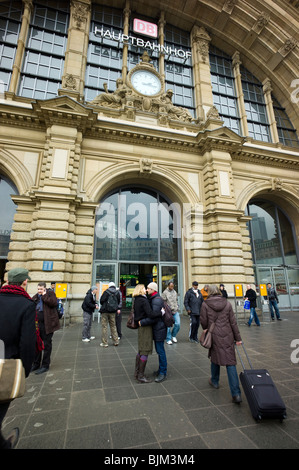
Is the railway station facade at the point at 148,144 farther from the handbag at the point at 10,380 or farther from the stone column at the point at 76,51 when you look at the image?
the handbag at the point at 10,380

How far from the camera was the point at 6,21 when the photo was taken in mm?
14422

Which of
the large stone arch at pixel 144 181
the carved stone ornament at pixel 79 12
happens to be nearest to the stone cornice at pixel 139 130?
the large stone arch at pixel 144 181

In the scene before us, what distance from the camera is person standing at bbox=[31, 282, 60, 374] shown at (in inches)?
179

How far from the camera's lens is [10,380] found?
1804mm

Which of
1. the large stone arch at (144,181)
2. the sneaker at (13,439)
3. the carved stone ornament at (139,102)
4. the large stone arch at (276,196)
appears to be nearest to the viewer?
the sneaker at (13,439)

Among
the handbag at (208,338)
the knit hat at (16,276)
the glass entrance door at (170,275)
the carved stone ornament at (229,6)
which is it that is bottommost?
the handbag at (208,338)

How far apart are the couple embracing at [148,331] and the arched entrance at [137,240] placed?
805cm

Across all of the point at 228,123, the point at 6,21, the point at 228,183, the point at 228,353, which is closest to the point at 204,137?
the point at 228,183

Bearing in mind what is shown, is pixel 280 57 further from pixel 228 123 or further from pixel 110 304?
pixel 110 304

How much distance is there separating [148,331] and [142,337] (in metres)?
0.15

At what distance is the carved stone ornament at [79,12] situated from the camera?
1486 centimetres

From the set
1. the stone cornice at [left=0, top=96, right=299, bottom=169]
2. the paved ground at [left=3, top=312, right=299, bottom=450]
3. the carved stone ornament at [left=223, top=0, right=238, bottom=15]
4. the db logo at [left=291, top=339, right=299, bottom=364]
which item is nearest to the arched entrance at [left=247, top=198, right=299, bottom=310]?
the stone cornice at [left=0, top=96, right=299, bottom=169]

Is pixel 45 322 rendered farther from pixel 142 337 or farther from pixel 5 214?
pixel 5 214

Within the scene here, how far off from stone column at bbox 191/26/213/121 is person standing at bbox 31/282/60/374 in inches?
593
